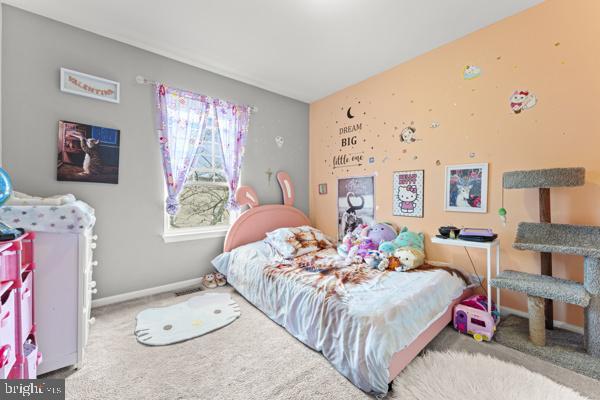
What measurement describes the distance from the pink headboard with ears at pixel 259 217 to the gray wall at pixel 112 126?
8.8 inches

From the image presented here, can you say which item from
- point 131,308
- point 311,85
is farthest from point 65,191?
point 311,85

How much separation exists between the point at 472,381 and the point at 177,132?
3223 mm

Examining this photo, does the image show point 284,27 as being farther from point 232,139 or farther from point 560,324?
point 560,324

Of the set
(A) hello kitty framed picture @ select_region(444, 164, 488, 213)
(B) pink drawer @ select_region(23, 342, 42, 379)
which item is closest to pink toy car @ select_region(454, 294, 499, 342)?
(A) hello kitty framed picture @ select_region(444, 164, 488, 213)

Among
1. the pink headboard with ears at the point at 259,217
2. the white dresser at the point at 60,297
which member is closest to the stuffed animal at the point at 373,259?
the pink headboard with ears at the point at 259,217

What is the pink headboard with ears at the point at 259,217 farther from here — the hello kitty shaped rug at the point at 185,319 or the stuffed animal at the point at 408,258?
the stuffed animal at the point at 408,258

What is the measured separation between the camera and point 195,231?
294cm

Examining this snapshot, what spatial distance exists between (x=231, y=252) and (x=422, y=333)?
206cm

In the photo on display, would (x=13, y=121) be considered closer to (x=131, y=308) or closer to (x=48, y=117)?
(x=48, y=117)

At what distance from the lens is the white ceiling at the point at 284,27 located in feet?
6.52

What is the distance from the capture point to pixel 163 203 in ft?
8.83

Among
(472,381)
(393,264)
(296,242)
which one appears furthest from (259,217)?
(472,381)

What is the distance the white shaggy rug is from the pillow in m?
1.48

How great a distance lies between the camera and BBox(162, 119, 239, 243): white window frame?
8.95 feet
